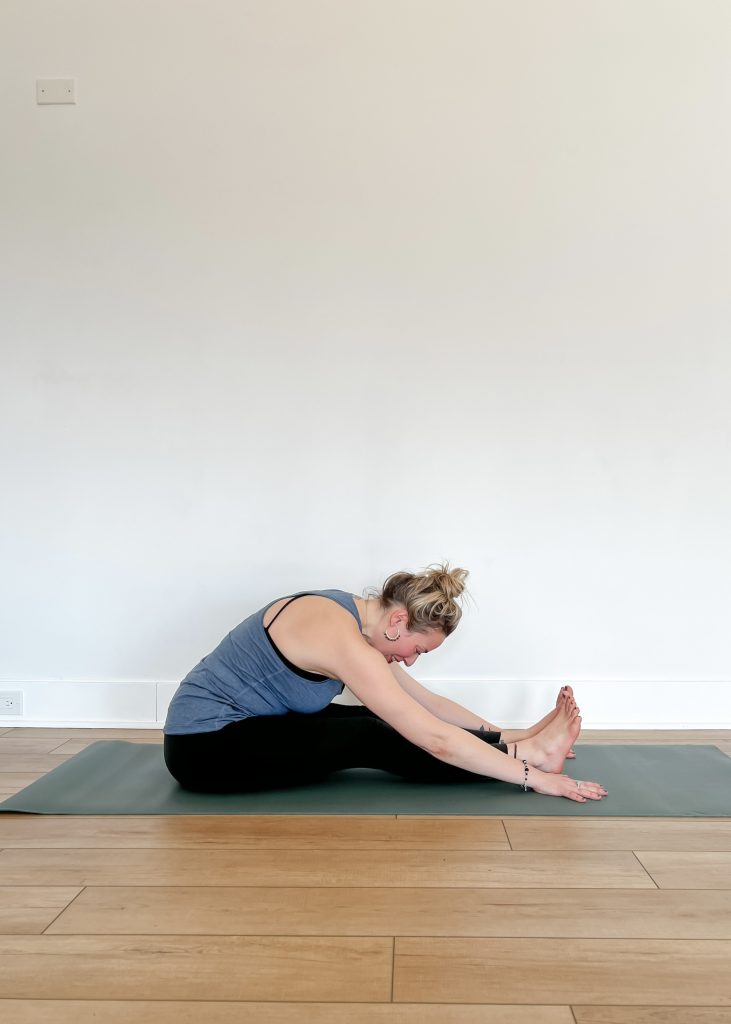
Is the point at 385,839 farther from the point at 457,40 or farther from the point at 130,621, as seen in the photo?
the point at 457,40

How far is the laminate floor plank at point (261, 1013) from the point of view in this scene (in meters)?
1.37

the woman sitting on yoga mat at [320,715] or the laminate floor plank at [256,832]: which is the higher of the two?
the woman sitting on yoga mat at [320,715]

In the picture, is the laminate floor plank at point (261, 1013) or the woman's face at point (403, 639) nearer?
the laminate floor plank at point (261, 1013)

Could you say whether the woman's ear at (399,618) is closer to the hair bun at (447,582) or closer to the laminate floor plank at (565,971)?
the hair bun at (447,582)

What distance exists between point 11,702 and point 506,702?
1.87m

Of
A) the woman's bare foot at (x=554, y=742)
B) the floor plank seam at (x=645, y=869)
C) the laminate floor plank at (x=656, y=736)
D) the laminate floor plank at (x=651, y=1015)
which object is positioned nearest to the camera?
the laminate floor plank at (x=651, y=1015)

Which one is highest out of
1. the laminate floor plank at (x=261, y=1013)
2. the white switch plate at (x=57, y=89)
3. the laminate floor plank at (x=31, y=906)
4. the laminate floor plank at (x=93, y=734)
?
the white switch plate at (x=57, y=89)

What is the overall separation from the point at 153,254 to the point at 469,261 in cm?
120

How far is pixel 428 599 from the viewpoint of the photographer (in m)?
2.34

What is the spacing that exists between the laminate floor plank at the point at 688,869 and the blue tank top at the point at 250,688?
0.91 metres

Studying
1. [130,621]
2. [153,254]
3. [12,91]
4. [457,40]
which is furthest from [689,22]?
[130,621]

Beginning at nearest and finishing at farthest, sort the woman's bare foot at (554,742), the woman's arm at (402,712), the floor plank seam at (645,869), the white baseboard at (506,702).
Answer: the floor plank seam at (645,869) < the woman's arm at (402,712) < the woman's bare foot at (554,742) < the white baseboard at (506,702)

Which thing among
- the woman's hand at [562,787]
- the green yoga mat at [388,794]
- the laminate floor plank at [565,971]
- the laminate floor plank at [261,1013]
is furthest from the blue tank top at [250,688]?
the laminate floor plank at [261,1013]

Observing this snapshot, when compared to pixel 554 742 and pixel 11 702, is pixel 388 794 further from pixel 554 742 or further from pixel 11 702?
pixel 11 702
